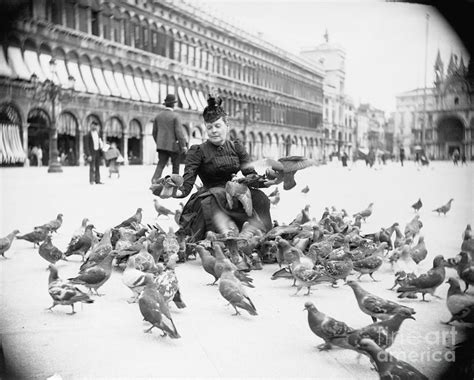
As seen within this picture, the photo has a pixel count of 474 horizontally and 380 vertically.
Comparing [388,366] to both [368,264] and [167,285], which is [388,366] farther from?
[368,264]

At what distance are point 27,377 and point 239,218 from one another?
2773 millimetres

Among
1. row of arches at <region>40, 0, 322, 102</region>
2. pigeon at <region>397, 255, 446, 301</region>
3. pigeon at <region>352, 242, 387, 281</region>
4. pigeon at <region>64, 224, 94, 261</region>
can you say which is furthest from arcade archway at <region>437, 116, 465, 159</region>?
row of arches at <region>40, 0, 322, 102</region>

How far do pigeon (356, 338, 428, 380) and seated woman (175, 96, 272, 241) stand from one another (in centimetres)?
257

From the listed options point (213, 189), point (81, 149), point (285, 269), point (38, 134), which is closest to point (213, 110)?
point (213, 189)

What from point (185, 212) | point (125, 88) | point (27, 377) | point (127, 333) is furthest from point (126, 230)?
point (125, 88)

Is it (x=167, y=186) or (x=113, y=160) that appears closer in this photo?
(x=167, y=186)

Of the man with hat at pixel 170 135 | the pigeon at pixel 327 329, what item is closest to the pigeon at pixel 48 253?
the pigeon at pixel 327 329

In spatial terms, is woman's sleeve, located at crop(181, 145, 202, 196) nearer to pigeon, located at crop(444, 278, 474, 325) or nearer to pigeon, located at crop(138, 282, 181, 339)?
pigeon, located at crop(138, 282, 181, 339)

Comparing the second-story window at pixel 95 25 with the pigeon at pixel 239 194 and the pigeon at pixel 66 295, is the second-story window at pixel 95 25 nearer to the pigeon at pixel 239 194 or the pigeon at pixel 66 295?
the pigeon at pixel 239 194

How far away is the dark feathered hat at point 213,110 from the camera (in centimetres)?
445

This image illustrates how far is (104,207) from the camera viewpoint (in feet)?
26.7

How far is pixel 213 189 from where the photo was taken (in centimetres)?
471

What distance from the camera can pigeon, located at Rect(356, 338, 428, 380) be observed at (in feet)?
6.27

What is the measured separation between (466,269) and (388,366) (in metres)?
1.48
